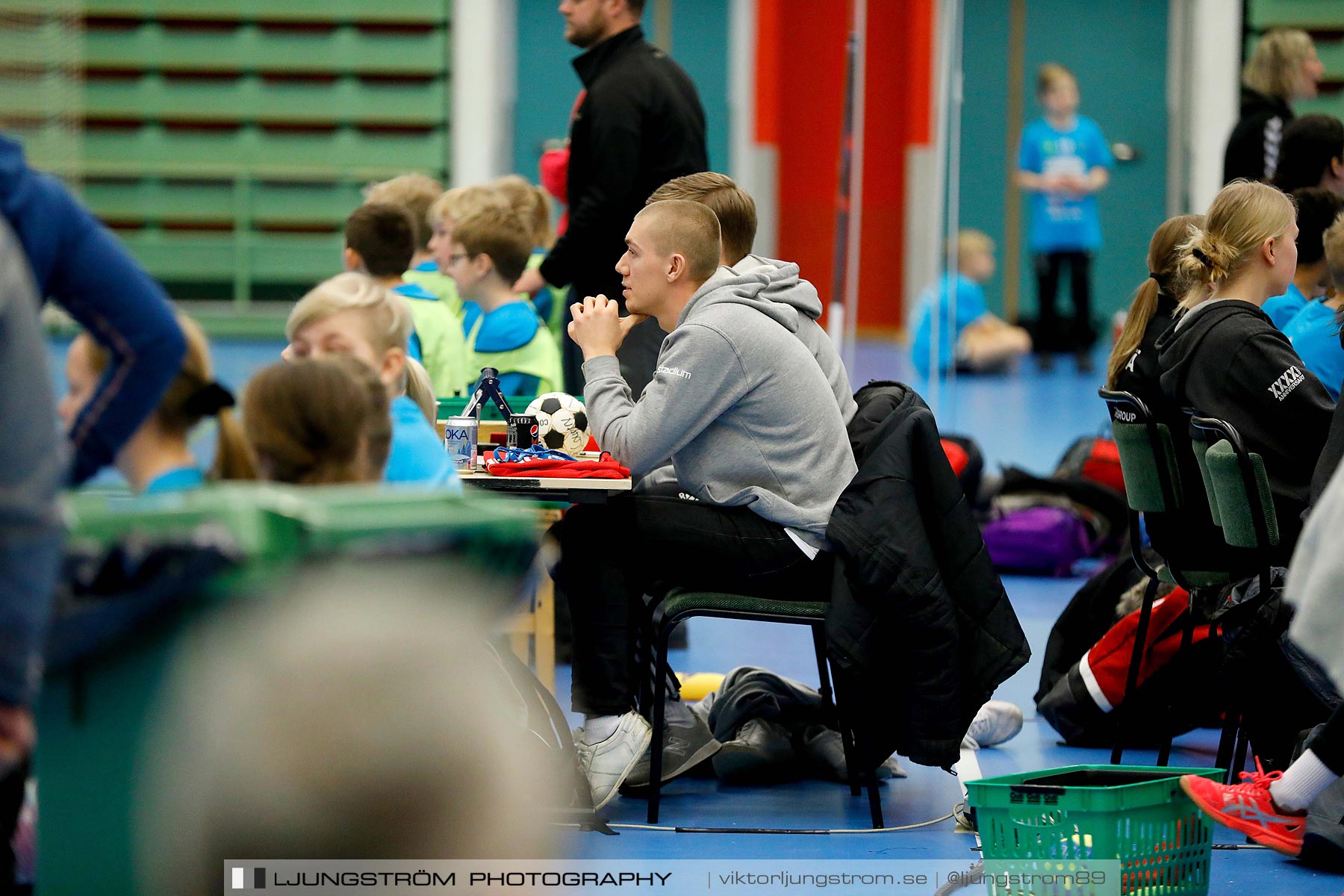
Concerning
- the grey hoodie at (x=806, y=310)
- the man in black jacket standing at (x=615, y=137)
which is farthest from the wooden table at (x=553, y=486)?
the man in black jacket standing at (x=615, y=137)

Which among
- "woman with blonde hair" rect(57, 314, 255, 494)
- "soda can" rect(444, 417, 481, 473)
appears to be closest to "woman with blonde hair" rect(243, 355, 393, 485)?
"woman with blonde hair" rect(57, 314, 255, 494)

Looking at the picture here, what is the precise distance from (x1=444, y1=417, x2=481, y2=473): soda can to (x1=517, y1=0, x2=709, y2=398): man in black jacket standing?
1549 millimetres

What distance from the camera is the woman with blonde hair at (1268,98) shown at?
5.58 metres

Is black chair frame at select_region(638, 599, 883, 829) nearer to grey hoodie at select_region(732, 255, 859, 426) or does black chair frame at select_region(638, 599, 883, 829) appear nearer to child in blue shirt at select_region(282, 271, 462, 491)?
grey hoodie at select_region(732, 255, 859, 426)

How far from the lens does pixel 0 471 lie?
1412 mm

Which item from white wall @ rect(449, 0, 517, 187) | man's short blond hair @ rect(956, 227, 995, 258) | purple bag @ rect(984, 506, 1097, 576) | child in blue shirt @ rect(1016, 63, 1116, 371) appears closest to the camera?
purple bag @ rect(984, 506, 1097, 576)

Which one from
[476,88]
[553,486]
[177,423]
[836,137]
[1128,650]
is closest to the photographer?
[177,423]

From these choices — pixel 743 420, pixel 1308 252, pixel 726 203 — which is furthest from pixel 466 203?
pixel 1308 252

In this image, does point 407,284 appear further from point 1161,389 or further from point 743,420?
point 1161,389

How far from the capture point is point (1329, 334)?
11.6 ft

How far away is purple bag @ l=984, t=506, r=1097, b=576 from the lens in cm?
557

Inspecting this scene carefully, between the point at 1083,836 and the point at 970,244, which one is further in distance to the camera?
the point at 970,244

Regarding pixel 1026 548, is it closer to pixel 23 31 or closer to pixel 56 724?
pixel 56 724

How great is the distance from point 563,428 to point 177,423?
4.39 ft
